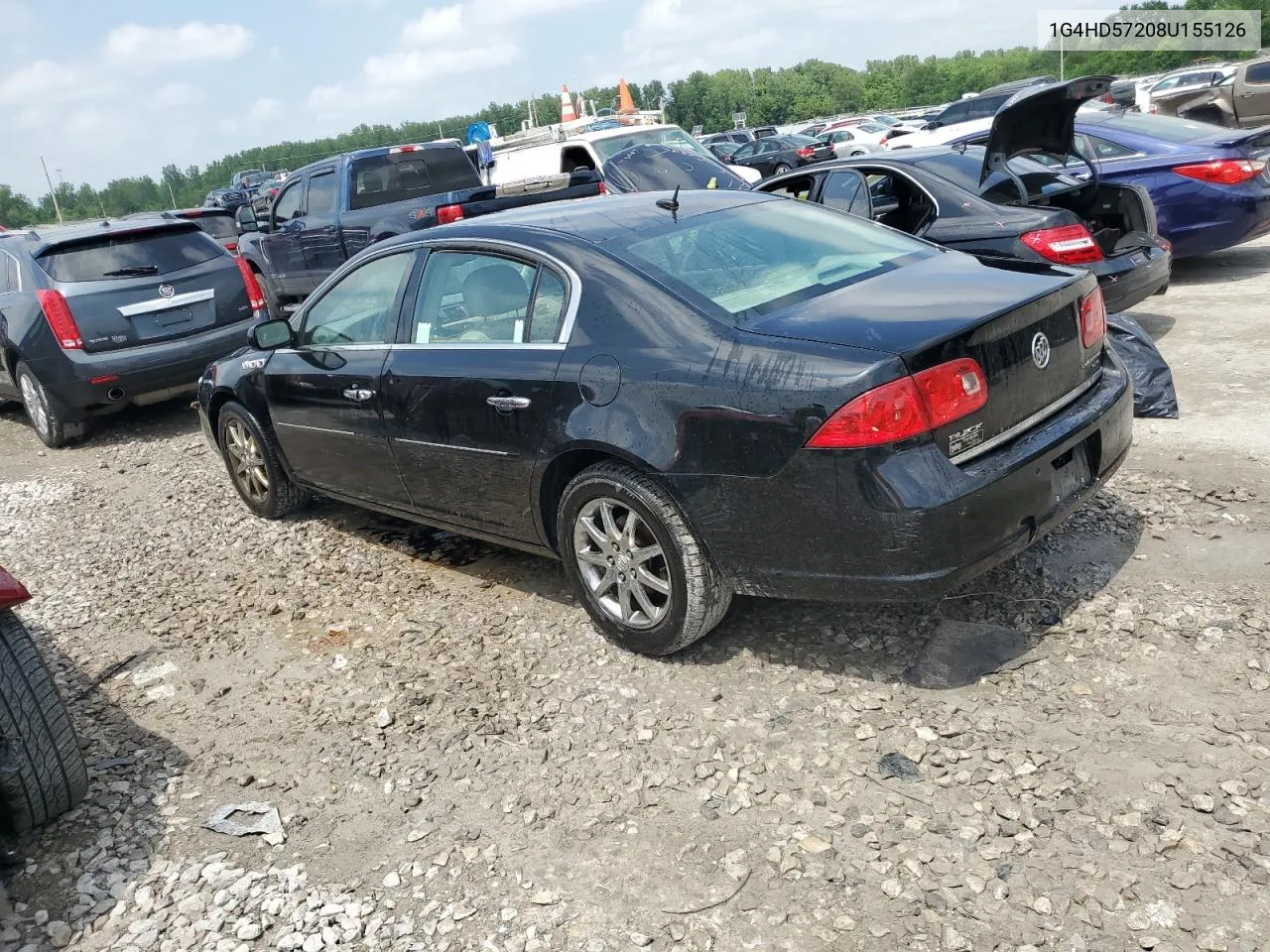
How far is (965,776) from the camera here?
118 inches

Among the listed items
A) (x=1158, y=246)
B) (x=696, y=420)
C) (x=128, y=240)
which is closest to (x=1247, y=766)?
(x=696, y=420)

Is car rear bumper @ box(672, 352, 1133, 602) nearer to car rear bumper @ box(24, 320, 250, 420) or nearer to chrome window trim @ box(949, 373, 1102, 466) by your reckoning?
chrome window trim @ box(949, 373, 1102, 466)

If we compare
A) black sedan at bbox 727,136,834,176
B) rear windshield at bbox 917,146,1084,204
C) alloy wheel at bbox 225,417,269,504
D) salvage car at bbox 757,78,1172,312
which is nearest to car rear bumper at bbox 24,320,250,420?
alloy wheel at bbox 225,417,269,504

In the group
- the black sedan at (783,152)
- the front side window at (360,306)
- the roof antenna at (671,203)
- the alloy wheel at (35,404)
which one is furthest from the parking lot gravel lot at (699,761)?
the black sedan at (783,152)

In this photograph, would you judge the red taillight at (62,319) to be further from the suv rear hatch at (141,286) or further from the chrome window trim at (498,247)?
the chrome window trim at (498,247)

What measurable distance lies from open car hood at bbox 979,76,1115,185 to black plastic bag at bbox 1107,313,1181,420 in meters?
1.37

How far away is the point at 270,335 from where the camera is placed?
5215 millimetres

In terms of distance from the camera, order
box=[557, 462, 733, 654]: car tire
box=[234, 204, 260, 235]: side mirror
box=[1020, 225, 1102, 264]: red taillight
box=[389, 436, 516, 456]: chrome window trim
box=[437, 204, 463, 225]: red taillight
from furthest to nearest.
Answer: box=[234, 204, 260, 235]: side mirror < box=[437, 204, 463, 225]: red taillight < box=[1020, 225, 1102, 264]: red taillight < box=[389, 436, 516, 456]: chrome window trim < box=[557, 462, 733, 654]: car tire

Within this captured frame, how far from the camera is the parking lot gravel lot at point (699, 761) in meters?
2.63

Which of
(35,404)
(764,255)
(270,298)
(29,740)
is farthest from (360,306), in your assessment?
(270,298)

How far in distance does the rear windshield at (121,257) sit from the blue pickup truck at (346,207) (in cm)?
215

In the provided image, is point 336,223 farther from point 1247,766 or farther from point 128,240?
point 1247,766

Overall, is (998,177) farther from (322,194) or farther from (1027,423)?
(322,194)

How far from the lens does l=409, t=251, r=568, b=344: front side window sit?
3.96m
